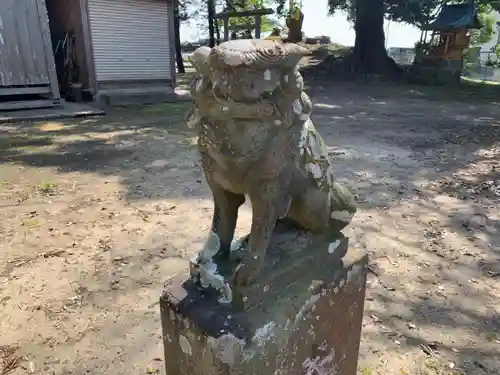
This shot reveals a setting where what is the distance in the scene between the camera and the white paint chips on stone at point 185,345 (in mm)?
1405

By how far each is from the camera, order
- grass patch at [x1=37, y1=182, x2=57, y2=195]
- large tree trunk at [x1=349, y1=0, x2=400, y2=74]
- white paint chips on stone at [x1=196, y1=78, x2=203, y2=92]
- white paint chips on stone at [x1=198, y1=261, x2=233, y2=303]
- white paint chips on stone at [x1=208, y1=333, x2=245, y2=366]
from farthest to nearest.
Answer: large tree trunk at [x1=349, y1=0, x2=400, y2=74]
grass patch at [x1=37, y1=182, x2=57, y2=195]
white paint chips on stone at [x1=198, y1=261, x2=233, y2=303]
white paint chips on stone at [x1=208, y1=333, x2=245, y2=366]
white paint chips on stone at [x1=196, y1=78, x2=203, y2=92]

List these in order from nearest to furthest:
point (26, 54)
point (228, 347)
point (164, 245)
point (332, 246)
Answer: point (228, 347), point (332, 246), point (164, 245), point (26, 54)

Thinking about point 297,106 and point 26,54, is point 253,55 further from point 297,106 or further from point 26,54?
point 26,54

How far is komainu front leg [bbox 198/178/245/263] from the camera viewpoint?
142cm

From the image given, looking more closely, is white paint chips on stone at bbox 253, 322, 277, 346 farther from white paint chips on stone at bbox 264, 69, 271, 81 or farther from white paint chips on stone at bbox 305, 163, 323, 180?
white paint chips on stone at bbox 264, 69, 271, 81

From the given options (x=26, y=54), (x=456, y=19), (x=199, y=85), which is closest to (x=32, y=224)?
(x=199, y=85)

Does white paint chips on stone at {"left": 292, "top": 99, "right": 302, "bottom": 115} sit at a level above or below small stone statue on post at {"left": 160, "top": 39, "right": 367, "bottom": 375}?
above

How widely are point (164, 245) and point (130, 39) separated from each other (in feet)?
27.3

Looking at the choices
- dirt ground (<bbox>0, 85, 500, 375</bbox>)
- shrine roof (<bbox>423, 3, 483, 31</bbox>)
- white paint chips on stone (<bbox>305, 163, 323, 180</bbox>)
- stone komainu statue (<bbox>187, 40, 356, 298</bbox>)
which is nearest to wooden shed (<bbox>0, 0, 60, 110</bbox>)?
dirt ground (<bbox>0, 85, 500, 375</bbox>)

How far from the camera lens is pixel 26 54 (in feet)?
27.5

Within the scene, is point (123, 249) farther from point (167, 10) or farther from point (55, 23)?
point (55, 23)

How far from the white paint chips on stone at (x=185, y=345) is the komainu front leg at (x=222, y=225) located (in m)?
0.27

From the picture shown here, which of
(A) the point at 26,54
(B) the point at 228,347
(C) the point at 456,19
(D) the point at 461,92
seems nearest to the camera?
(B) the point at 228,347

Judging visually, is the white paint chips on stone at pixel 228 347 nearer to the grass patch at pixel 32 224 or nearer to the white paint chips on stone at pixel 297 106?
the white paint chips on stone at pixel 297 106
